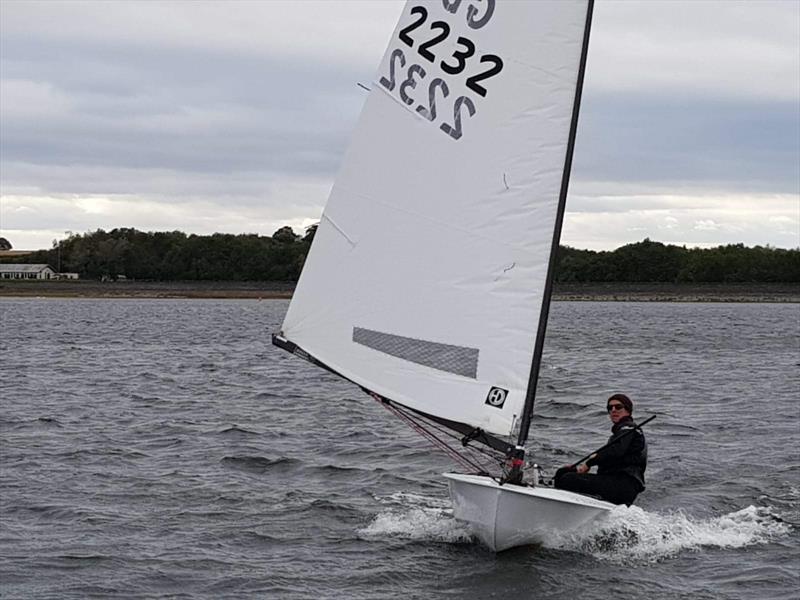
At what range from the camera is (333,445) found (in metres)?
19.1

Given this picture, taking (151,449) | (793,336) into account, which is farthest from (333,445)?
(793,336)

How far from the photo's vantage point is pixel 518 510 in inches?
443

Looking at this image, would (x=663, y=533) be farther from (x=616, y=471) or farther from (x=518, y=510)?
(x=518, y=510)

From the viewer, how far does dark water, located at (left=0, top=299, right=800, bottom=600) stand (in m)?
11.2

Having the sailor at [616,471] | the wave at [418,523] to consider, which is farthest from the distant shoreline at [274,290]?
the sailor at [616,471]

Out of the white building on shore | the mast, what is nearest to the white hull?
the mast

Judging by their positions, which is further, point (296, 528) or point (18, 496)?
point (18, 496)

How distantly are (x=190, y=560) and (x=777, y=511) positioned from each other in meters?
6.49

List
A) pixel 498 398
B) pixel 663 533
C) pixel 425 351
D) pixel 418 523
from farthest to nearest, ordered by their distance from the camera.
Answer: pixel 418 523 < pixel 663 533 < pixel 425 351 < pixel 498 398

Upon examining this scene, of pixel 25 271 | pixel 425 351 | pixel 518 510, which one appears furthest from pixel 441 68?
pixel 25 271

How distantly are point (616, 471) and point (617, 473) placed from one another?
20mm

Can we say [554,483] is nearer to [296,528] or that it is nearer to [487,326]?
[487,326]

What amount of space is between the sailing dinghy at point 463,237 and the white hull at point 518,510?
0.05 feet

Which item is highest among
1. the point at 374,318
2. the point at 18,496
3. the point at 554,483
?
the point at 374,318
